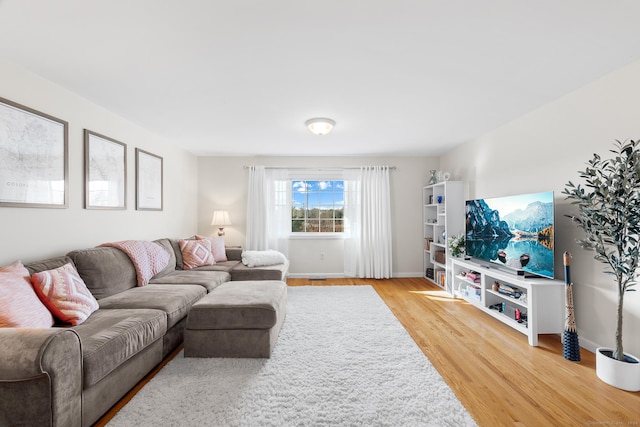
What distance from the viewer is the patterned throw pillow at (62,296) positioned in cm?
194

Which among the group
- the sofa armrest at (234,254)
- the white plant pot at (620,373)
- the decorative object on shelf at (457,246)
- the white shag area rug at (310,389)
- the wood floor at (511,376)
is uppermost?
the decorative object on shelf at (457,246)

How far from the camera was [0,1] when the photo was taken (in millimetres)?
1562

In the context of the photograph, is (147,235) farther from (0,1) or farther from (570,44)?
(570,44)

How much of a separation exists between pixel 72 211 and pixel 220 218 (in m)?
2.45

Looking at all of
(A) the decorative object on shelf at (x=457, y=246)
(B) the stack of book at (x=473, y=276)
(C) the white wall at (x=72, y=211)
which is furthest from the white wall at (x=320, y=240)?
(B) the stack of book at (x=473, y=276)

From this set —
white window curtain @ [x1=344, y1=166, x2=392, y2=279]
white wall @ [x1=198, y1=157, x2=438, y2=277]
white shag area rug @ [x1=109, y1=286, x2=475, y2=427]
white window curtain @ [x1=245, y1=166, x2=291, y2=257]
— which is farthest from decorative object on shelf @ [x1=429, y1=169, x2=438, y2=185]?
white shag area rug @ [x1=109, y1=286, x2=475, y2=427]

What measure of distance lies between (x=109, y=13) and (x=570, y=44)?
9.58 feet

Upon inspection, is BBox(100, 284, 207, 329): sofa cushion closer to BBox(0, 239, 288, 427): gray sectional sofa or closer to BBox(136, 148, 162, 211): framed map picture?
BBox(0, 239, 288, 427): gray sectional sofa

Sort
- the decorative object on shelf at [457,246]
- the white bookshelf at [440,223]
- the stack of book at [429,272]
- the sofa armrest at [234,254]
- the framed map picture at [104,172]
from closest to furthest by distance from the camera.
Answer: the framed map picture at [104,172] < the decorative object on shelf at [457,246] < the white bookshelf at [440,223] < the sofa armrest at [234,254] < the stack of book at [429,272]

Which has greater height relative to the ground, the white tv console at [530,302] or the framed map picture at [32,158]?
the framed map picture at [32,158]

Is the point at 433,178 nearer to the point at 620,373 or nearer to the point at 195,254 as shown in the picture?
the point at 620,373

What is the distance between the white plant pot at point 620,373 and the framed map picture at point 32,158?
456 centimetres

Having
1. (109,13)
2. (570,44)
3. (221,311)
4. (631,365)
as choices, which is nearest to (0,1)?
(109,13)

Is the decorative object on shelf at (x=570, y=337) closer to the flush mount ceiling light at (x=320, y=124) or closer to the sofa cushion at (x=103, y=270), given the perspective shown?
the flush mount ceiling light at (x=320, y=124)
